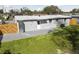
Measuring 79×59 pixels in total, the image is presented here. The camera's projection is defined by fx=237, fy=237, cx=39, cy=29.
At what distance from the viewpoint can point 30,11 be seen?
7.73 ft

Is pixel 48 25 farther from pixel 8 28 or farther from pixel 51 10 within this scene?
pixel 8 28

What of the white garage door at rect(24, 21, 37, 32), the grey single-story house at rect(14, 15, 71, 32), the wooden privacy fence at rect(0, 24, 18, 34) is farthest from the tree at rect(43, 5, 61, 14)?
the wooden privacy fence at rect(0, 24, 18, 34)

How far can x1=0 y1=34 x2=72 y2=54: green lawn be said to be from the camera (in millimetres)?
2344

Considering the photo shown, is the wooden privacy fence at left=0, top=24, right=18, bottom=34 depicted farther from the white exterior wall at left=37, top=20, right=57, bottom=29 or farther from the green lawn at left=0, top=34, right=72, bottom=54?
the white exterior wall at left=37, top=20, right=57, bottom=29

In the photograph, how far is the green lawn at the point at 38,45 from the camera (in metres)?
2.34

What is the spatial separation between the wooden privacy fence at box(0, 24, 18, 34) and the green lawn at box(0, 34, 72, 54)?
109 mm

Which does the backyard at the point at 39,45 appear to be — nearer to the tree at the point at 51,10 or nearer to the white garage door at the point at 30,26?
the white garage door at the point at 30,26

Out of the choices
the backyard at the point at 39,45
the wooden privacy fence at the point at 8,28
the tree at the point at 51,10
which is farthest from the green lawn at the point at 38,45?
the tree at the point at 51,10

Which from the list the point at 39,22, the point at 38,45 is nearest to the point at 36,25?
the point at 39,22

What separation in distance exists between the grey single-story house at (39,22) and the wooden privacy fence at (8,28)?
0.04 metres

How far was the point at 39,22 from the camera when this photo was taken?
92.7 inches

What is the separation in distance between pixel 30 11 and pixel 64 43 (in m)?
0.46

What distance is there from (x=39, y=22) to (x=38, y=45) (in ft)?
0.75

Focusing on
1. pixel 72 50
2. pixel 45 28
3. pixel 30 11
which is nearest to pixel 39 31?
pixel 45 28
